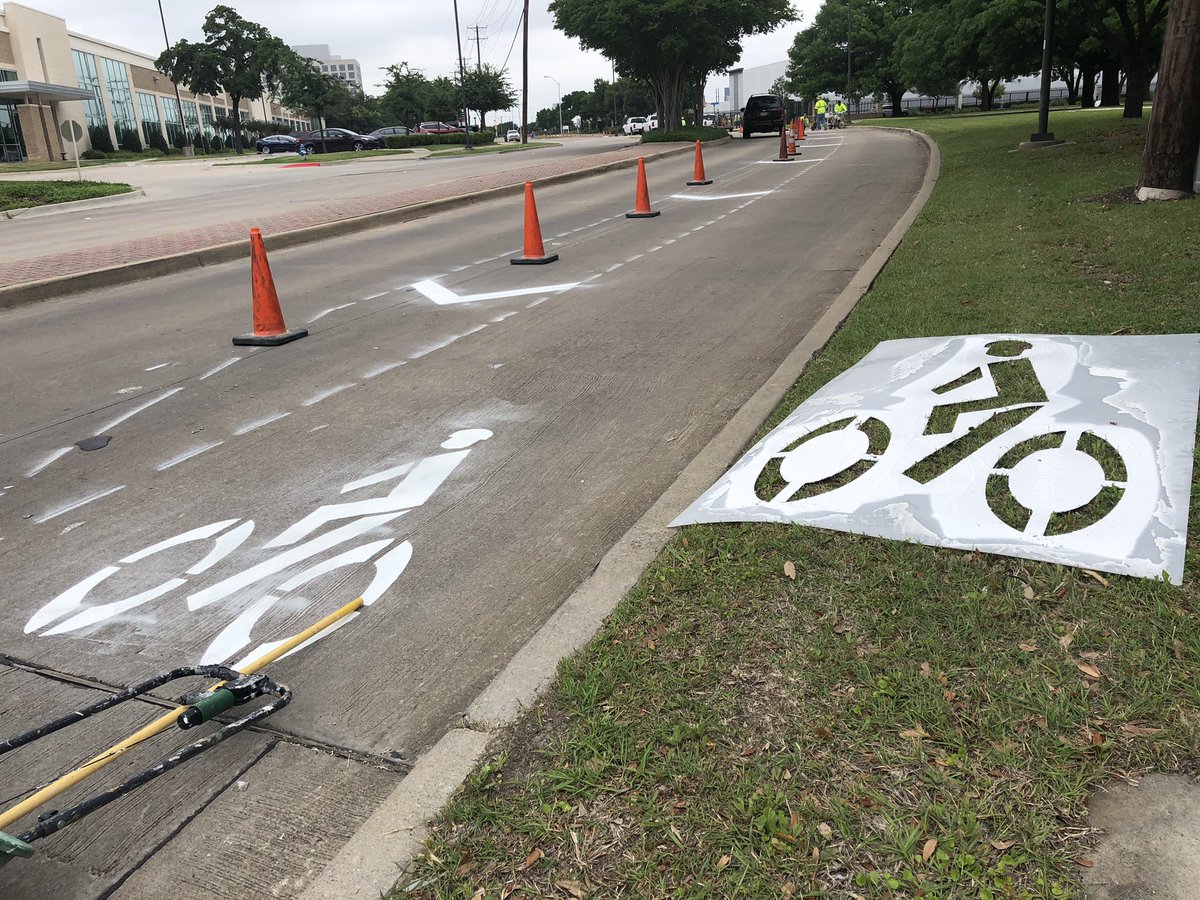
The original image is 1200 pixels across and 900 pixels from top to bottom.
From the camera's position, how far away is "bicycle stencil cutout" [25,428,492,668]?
3537mm

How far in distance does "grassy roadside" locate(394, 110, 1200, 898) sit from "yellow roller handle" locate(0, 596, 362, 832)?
95cm

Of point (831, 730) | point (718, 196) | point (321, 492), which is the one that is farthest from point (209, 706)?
point (718, 196)

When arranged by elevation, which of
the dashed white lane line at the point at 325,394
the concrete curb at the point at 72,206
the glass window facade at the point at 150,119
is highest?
the glass window facade at the point at 150,119

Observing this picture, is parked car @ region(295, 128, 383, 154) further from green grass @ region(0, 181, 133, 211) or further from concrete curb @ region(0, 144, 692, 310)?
concrete curb @ region(0, 144, 692, 310)

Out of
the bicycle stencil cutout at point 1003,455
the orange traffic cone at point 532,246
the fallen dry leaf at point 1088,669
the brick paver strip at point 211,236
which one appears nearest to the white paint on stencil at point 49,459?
the bicycle stencil cutout at point 1003,455

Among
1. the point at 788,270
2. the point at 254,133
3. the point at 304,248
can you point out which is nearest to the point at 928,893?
the point at 788,270

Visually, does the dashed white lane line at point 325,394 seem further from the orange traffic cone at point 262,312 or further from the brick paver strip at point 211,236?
the brick paver strip at point 211,236

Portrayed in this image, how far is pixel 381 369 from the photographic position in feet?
22.8

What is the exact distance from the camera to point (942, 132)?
33.7 m

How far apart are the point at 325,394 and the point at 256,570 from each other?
8.78ft

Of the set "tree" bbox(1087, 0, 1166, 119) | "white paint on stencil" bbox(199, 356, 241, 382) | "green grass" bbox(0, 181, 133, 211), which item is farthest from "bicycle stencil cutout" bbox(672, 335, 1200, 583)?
"green grass" bbox(0, 181, 133, 211)

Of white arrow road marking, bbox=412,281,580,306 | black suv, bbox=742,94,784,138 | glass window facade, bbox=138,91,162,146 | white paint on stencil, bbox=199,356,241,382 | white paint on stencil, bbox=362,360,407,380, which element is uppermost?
glass window facade, bbox=138,91,162,146

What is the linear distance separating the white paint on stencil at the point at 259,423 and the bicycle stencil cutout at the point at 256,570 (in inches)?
53.1

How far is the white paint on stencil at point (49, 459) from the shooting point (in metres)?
5.21
